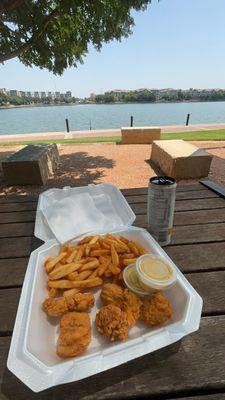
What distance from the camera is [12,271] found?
47.4 inches

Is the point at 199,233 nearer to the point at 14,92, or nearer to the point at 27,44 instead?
the point at 27,44

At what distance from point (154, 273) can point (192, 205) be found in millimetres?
1119

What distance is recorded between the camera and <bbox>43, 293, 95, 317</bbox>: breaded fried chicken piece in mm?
850

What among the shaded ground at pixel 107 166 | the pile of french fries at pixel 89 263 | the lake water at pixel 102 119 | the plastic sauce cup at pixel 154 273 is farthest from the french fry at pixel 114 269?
the lake water at pixel 102 119

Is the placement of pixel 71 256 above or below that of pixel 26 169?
above

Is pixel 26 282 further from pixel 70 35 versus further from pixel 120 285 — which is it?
pixel 70 35

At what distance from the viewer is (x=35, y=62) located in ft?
28.7

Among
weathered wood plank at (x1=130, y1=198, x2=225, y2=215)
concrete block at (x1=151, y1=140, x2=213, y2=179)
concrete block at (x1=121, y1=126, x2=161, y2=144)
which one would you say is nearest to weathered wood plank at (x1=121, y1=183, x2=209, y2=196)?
weathered wood plank at (x1=130, y1=198, x2=225, y2=215)

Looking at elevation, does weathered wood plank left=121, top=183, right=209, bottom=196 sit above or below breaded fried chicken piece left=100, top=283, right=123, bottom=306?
below

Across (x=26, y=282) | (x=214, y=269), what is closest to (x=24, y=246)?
(x=26, y=282)

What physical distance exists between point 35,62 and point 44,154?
422cm

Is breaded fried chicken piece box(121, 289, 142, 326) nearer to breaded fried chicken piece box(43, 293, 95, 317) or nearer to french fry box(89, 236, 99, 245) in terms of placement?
breaded fried chicken piece box(43, 293, 95, 317)

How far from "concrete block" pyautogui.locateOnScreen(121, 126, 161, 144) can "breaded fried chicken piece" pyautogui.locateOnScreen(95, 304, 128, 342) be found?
11317 mm

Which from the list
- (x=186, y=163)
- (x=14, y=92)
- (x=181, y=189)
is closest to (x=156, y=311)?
(x=181, y=189)
